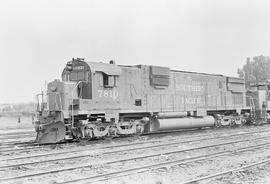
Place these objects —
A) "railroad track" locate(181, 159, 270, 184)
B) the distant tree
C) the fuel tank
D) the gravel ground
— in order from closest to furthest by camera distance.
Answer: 1. "railroad track" locate(181, 159, 270, 184)
2. the gravel ground
3. the fuel tank
4. the distant tree

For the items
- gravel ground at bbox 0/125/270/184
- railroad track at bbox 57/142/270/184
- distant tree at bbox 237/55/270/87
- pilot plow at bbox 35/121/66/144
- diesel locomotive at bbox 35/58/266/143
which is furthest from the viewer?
distant tree at bbox 237/55/270/87

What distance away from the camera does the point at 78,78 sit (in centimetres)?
1408

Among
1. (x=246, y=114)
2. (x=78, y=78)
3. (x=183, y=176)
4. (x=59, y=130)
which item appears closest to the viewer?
(x=183, y=176)

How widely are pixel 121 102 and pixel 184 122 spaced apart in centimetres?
425

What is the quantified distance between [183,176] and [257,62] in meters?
56.5

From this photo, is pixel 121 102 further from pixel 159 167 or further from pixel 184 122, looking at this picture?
pixel 159 167

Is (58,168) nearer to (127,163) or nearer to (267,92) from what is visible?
(127,163)

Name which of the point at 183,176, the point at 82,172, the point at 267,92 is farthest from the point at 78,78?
the point at 267,92

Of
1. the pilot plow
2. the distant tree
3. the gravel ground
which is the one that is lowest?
the gravel ground

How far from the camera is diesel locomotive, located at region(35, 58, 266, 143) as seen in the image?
1310 cm

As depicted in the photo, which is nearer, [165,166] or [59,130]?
[165,166]

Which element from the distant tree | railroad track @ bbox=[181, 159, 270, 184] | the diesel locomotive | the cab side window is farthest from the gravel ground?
the distant tree

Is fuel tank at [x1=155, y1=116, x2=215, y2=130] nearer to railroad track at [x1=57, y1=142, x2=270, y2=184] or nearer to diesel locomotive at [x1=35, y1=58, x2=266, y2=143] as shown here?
diesel locomotive at [x1=35, y1=58, x2=266, y2=143]

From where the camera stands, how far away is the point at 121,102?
583 inches
